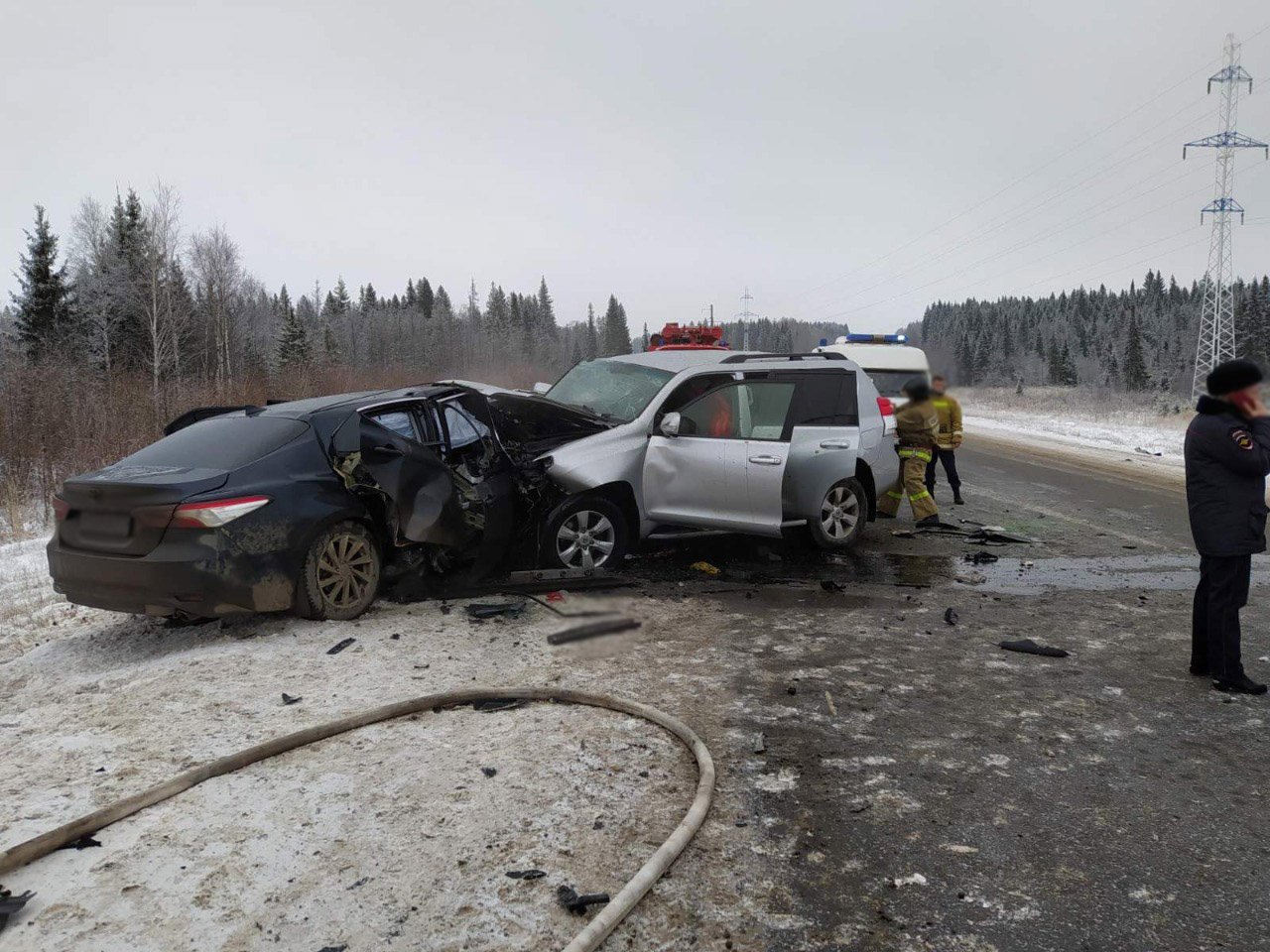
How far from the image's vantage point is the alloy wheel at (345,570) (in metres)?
5.75

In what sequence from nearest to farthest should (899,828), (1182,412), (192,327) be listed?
(1182,412) → (899,828) → (192,327)

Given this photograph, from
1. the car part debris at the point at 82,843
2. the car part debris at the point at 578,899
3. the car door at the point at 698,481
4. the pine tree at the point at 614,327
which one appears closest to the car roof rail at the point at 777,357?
the car door at the point at 698,481

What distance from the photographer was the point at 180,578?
196 inches

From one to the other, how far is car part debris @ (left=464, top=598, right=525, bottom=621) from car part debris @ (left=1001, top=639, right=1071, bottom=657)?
3453mm

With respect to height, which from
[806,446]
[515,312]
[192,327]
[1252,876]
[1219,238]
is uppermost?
[515,312]

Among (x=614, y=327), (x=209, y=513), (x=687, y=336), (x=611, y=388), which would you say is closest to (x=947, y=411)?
(x=209, y=513)

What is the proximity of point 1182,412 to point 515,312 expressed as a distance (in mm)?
131515

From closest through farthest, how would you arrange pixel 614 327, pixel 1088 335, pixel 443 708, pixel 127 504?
1. pixel 1088 335
2. pixel 443 708
3. pixel 127 504
4. pixel 614 327

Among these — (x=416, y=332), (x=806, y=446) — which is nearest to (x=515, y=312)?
(x=416, y=332)

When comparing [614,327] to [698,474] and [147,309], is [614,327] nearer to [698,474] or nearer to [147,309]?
[147,309]

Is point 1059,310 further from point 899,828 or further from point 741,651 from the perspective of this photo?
point 741,651

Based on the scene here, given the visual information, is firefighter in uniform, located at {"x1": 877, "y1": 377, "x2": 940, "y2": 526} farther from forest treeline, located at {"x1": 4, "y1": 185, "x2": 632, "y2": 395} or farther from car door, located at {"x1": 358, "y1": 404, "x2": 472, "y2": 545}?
forest treeline, located at {"x1": 4, "y1": 185, "x2": 632, "y2": 395}

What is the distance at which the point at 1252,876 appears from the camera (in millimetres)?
3061

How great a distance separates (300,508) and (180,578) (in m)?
0.81
